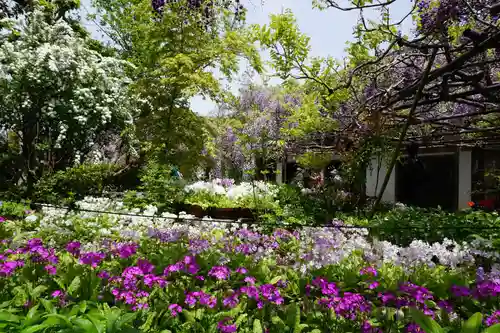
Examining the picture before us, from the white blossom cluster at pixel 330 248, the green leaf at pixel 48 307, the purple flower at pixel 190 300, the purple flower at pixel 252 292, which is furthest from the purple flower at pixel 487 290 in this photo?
the green leaf at pixel 48 307

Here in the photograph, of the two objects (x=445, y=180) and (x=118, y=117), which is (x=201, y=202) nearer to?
(x=118, y=117)

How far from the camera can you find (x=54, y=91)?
8336 mm

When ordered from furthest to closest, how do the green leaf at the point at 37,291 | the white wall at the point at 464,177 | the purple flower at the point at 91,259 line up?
1. the white wall at the point at 464,177
2. the purple flower at the point at 91,259
3. the green leaf at the point at 37,291

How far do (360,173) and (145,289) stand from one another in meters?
6.38

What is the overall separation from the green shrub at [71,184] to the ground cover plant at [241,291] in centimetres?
515

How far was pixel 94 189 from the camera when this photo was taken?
10.3 meters

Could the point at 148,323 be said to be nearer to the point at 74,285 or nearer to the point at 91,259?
the point at 74,285

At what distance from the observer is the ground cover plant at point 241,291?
2053 mm

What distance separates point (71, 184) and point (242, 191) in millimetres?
3994

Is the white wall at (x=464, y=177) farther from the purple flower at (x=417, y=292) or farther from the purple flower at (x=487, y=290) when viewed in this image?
the purple flower at (x=417, y=292)

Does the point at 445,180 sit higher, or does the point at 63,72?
the point at 63,72

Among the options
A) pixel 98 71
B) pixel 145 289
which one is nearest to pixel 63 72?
pixel 98 71

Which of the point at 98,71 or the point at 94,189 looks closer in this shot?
the point at 98,71

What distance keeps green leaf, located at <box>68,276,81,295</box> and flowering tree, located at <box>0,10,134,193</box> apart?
6224 millimetres
